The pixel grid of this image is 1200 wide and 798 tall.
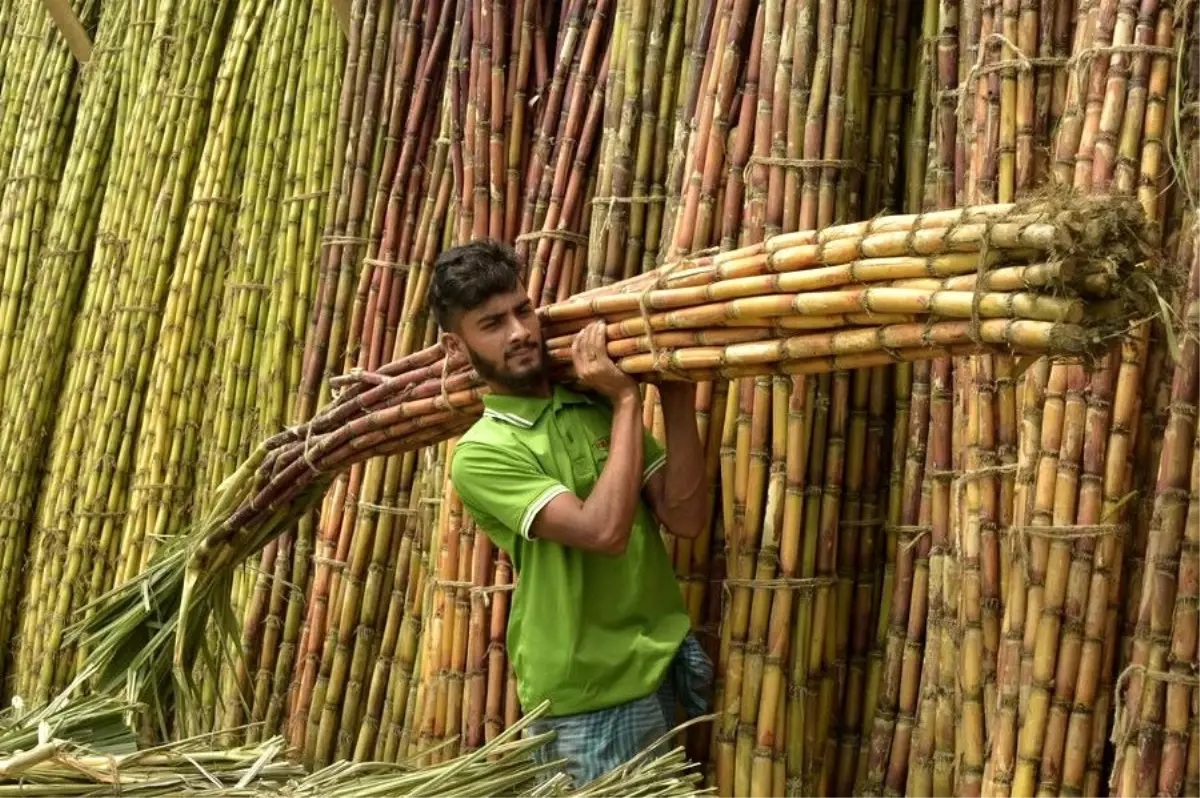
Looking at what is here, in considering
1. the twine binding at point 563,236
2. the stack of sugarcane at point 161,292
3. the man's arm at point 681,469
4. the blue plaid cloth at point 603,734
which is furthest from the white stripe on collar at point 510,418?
the stack of sugarcane at point 161,292

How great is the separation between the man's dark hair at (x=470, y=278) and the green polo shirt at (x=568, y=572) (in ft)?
0.66

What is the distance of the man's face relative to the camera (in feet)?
9.01

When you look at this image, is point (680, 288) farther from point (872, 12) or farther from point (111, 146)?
point (111, 146)

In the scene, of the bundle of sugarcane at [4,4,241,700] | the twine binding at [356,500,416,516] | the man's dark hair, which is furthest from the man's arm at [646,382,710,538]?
the bundle of sugarcane at [4,4,241,700]

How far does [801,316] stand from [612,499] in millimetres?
480

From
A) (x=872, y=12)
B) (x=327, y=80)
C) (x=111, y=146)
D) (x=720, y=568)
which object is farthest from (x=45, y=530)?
(x=872, y=12)

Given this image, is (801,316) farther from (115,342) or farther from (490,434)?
(115,342)

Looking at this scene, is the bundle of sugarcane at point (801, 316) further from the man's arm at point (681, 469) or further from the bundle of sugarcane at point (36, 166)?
the bundle of sugarcane at point (36, 166)

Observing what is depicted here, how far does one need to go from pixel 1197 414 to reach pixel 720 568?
984mm

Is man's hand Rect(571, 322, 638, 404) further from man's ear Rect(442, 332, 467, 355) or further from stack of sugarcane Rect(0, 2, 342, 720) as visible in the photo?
stack of sugarcane Rect(0, 2, 342, 720)

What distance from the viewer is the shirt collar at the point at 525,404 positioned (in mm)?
2777

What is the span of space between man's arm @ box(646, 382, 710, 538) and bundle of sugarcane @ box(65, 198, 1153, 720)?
4.2 inches

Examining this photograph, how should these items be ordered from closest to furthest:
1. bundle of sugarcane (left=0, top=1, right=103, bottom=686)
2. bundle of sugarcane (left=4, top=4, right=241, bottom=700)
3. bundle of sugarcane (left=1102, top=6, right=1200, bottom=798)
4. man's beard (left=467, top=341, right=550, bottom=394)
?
bundle of sugarcane (left=1102, top=6, right=1200, bottom=798), man's beard (left=467, top=341, right=550, bottom=394), bundle of sugarcane (left=4, top=4, right=241, bottom=700), bundle of sugarcane (left=0, top=1, right=103, bottom=686)

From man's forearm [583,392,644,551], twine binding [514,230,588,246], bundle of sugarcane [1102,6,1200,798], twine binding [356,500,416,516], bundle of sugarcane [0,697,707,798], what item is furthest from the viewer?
twine binding [356,500,416,516]
